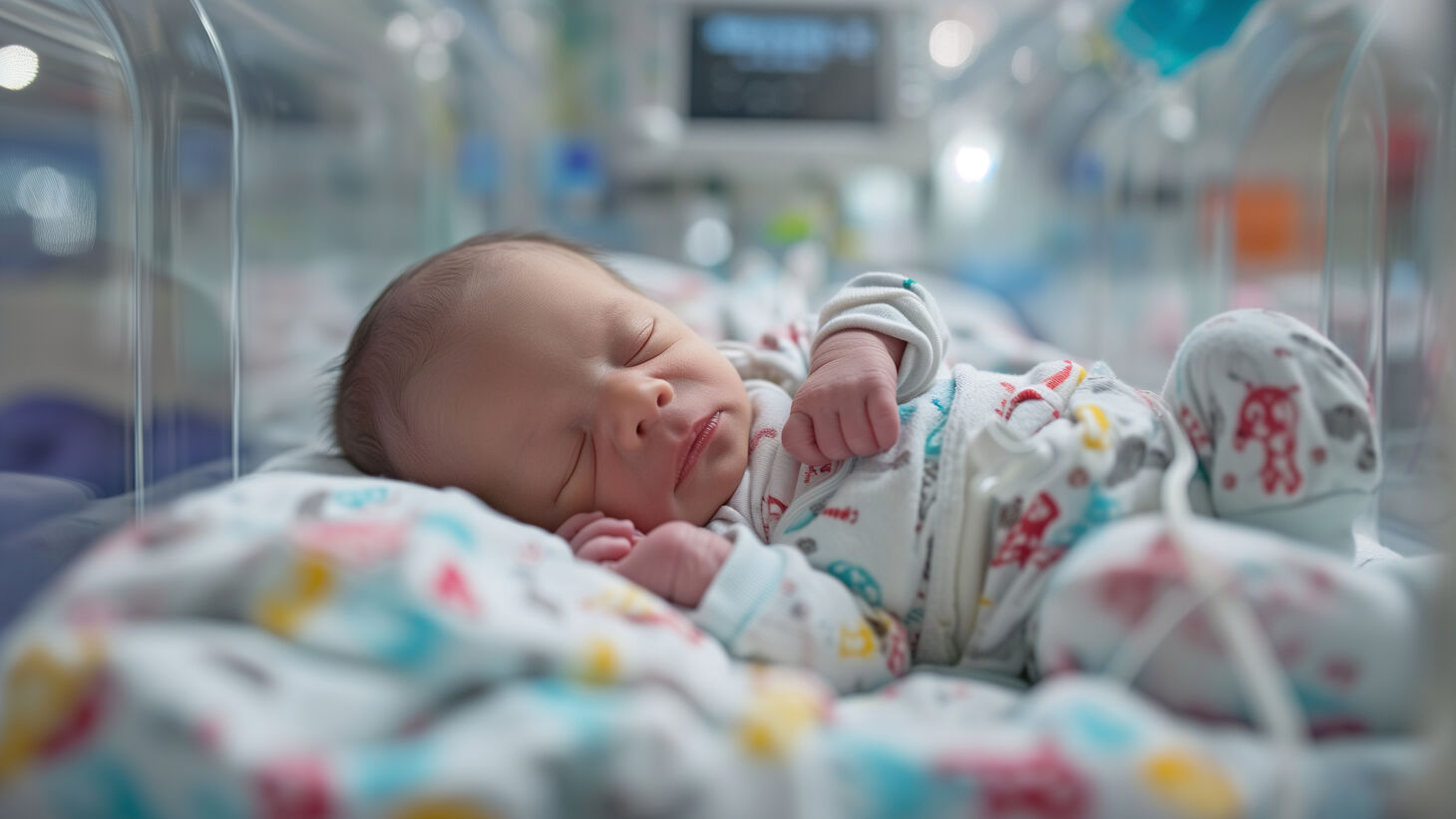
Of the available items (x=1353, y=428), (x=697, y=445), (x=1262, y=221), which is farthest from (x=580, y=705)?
(x=1262, y=221)

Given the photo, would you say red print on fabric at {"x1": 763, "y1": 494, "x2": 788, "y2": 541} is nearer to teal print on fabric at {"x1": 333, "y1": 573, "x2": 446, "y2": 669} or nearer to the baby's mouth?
the baby's mouth

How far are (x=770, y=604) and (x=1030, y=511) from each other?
160 mm

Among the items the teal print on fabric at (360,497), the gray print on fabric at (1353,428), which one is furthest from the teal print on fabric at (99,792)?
the gray print on fabric at (1353,428)

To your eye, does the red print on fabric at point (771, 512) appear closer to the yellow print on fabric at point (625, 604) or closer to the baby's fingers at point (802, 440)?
the baby's fingers at point (802, 440)

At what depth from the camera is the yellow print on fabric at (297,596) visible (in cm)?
40

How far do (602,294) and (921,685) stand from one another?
384mm

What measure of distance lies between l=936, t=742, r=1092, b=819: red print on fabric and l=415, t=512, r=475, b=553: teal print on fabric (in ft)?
0.81

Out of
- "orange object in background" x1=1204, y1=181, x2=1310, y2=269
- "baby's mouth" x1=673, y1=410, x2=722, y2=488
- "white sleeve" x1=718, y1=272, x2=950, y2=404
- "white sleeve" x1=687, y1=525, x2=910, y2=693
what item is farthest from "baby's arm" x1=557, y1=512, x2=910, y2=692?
"orange object in background" x1=1204, y1=181, x2=1310, y2=269

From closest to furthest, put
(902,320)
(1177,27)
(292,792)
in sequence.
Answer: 1. (292,792)
2. (902,320)
3. (1177,27)

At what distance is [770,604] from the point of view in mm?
543

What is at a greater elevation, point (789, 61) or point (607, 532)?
point (789, 61)

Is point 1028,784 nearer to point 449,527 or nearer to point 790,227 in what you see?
point 449,527

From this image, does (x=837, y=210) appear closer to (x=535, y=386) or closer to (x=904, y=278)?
(x=904, y=278)

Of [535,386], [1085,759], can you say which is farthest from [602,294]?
[1085,759]
